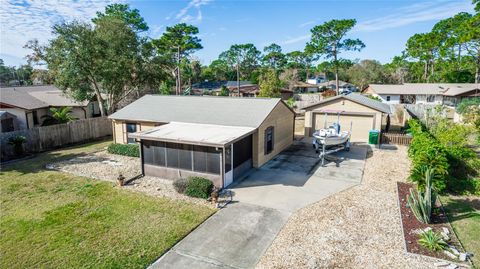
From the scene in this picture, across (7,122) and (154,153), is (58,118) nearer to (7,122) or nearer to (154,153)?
(7,122)

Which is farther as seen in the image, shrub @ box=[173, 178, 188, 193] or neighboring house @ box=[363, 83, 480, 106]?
neighboring house @ box=[363, 83, 480, 106]

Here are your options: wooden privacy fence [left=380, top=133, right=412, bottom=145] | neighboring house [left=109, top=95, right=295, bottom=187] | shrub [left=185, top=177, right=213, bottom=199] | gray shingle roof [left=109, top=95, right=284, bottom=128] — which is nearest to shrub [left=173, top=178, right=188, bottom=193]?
shrub [left=185, top=177, right=213, bottom=199]

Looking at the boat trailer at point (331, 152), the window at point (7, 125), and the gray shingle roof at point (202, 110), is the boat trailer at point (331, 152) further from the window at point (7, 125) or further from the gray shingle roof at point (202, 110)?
the window at point (7, 125)

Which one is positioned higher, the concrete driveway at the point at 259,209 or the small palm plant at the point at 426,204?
the small palm plant at the point at 426,204

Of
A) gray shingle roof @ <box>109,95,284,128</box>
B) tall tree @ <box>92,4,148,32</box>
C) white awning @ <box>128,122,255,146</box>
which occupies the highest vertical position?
tall tree @ <box>92,4,148,32</box>

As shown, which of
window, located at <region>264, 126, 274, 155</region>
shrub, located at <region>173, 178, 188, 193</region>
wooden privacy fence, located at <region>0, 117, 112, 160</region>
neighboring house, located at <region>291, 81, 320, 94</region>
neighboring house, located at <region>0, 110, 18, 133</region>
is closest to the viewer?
shrub, located at <region>173, 178, 188, 193</region>

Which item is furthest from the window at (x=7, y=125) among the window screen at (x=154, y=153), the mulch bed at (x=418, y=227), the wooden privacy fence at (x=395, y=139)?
the wooden privacy fence at (x=395, y=139)

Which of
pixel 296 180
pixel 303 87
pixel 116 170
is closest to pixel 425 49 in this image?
pixel 303 87

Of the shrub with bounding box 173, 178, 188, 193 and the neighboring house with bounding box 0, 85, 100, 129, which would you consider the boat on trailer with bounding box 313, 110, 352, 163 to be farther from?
the neighboring house with bounding box 0, 85, 100, 129

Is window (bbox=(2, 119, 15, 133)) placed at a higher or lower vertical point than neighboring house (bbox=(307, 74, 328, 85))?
lower

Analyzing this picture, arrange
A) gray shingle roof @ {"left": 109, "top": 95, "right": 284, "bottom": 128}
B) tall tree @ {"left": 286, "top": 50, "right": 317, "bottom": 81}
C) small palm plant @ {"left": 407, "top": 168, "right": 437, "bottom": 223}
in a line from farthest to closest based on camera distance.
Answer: tall tree @ {"left": 286, "top": 50, "right": 317, "bottom": 81}
gray shingle roof @ {"left": 109, "top": 95, "right": 284, "bottom": 128}
small palm plant @ {"left": 407, "top": 168, "right": 437, "bottom": 223}
